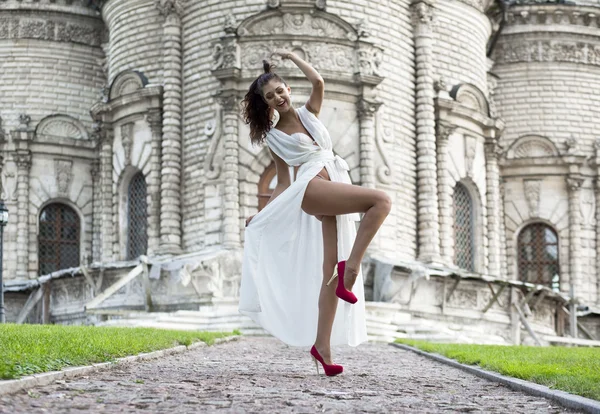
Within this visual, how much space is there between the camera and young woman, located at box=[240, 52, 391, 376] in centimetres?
912

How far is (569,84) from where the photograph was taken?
4128 centimetres

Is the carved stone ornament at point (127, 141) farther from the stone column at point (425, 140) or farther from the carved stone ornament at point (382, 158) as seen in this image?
the stone column at point (425, 140)

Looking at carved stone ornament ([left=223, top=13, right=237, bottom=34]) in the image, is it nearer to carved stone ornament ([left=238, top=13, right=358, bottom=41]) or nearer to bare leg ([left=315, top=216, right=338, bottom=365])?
carved stone ornament ([left=238, top=13, right=358, bottom=41])

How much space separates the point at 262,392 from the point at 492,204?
3020cm

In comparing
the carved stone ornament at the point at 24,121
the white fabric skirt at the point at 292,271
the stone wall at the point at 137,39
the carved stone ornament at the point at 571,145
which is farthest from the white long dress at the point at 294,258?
the carved stone ornament at the point at 571,145

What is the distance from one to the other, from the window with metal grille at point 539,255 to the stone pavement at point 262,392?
99.9 ft

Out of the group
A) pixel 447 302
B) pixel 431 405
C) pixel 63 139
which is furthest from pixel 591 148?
pixel 431 405

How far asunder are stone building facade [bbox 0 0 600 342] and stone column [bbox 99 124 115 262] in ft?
0.16

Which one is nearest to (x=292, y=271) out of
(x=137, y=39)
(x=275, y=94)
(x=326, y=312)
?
(x=326, y=312)

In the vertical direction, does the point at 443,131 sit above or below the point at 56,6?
below

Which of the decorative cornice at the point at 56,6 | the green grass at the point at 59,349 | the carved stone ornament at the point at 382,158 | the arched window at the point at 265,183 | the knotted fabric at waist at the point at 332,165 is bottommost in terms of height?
the green grass at the point at 59,349

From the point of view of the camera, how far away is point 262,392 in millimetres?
7676

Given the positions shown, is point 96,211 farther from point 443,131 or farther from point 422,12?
point 422,12

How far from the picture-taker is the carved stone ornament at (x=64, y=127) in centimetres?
3822
